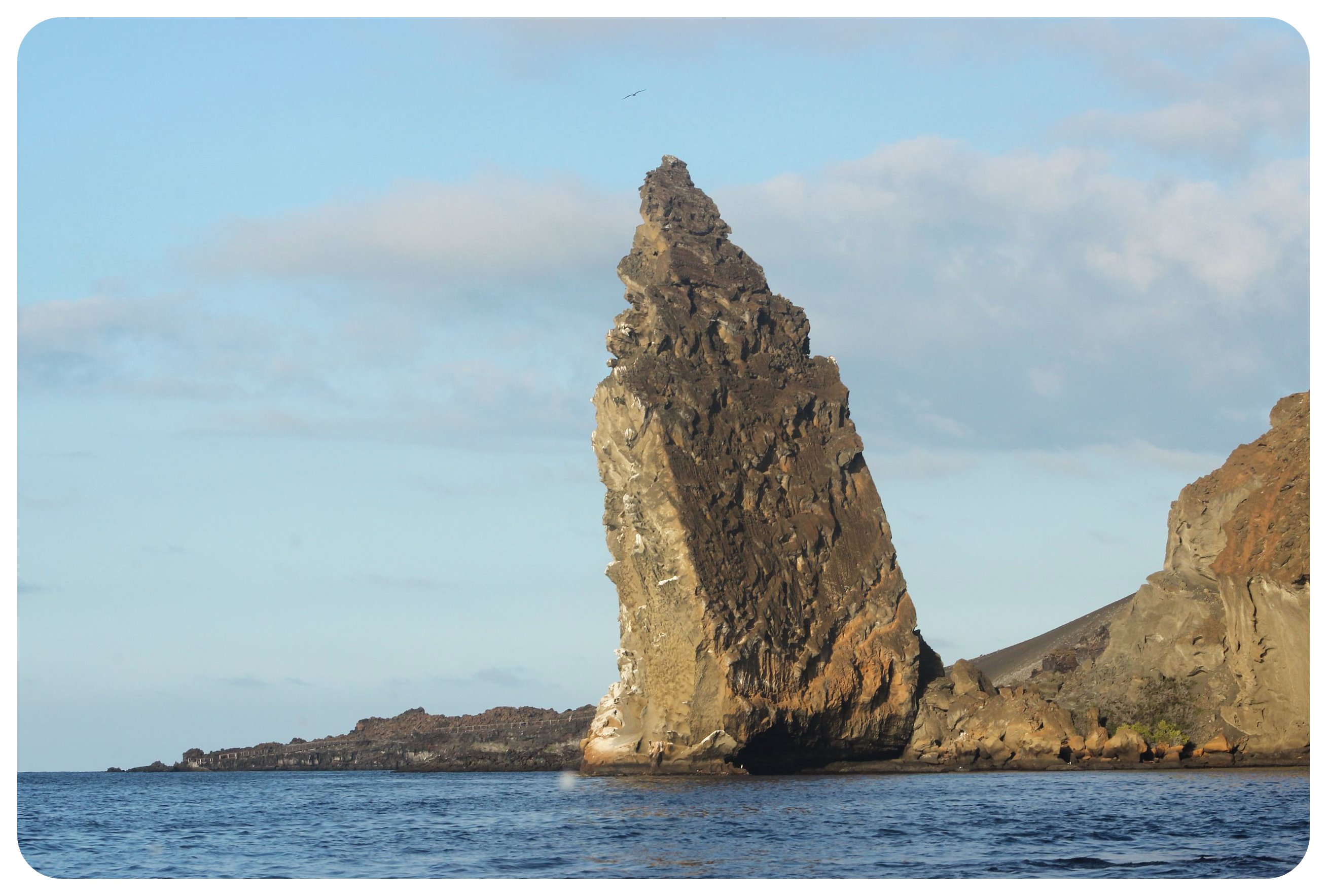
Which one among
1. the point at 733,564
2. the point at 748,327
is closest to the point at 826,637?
the point at 733,564

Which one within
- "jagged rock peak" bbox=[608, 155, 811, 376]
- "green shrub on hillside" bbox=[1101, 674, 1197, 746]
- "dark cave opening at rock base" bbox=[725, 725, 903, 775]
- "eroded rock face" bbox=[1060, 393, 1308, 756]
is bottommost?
"dark cave opening at rock base" bbox=[725, 725, 903, 775]

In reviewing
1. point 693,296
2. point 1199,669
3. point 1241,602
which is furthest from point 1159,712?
point 693,296

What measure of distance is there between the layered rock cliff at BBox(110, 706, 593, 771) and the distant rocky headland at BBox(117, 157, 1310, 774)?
4723 cm

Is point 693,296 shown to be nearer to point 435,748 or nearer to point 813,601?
point 813,601

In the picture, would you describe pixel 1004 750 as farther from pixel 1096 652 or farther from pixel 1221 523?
pixel 1096 652

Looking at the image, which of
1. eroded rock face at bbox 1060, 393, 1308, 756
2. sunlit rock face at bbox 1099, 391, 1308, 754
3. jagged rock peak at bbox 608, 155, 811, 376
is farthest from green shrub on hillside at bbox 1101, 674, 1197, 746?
jagged rock peak at bbox 608, 155, 811, 376

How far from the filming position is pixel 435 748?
14450cm

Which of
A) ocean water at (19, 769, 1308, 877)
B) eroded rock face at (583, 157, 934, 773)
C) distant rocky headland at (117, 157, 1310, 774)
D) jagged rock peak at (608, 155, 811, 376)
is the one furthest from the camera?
jagged rock peak at (608, 155, 811, 376)

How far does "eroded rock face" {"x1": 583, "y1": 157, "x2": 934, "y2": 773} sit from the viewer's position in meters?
69.4

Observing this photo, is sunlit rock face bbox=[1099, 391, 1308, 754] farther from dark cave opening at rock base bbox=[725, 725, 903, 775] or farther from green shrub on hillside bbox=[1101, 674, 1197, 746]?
dark cave opening at rock base bbox=[725, 725, 903, 775]

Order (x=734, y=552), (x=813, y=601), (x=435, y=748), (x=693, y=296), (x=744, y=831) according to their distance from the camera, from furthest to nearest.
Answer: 1. (x=435, y=748)
2. (x=693, y=296)
3. (x=813, y=601)
4. (x=734, y=552)
5. (x=744, y=831)

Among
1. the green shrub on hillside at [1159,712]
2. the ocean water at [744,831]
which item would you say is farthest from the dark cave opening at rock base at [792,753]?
the green shrub on hillside at [1159,712]

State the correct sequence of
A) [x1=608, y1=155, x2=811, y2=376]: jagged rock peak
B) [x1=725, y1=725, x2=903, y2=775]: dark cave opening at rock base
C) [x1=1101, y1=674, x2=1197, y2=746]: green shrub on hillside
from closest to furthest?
[x1=725, y1=725, x2=903, y2=775]: dark cave opening at rock base
[x1=1101, y1=674, x2=1197, y2=746]: green shrub on hillside
[x1=608, y1=155, x2=811, y2=376]: jagged rock peak

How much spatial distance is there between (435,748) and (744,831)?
111 metres
